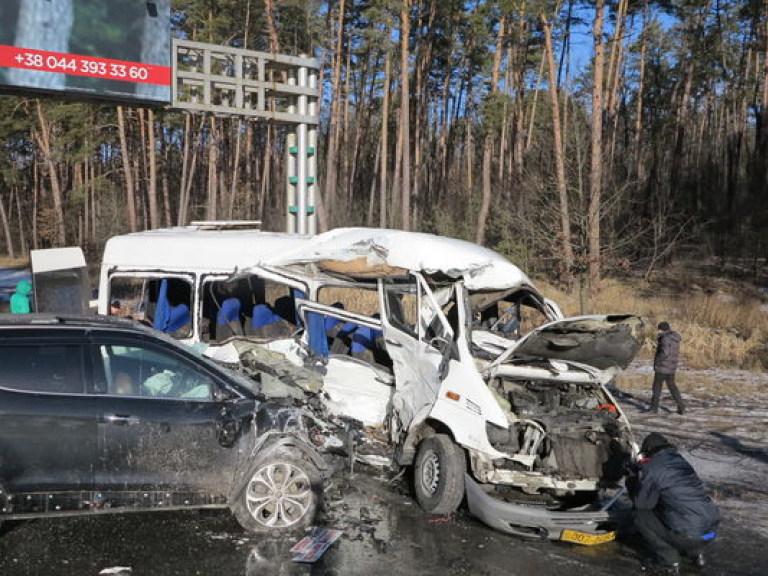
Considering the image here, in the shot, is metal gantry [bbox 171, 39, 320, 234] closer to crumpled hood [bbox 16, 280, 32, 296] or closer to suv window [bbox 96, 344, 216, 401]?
crumpled hood [bbox 16, 280, 32, 296]

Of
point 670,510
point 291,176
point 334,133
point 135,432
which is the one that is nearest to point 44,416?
point 135,432

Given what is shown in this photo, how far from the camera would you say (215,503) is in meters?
5.75

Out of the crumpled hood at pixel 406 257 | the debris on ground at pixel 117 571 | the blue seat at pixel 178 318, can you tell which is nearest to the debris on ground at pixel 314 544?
the debris on ground at pixel 117 571

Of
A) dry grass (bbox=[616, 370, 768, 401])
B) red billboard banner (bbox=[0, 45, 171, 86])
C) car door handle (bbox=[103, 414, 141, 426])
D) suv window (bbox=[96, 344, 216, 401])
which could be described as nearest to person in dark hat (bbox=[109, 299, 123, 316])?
suv window (bbox=[96, 344, 216, 401])

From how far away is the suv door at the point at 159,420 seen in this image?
5504 mm

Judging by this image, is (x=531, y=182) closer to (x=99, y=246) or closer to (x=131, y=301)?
(x=131, y=301)

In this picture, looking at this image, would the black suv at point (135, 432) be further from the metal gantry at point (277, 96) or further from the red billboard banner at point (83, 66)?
the red billboard banner at point (83, 66)

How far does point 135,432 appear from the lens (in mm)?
5543

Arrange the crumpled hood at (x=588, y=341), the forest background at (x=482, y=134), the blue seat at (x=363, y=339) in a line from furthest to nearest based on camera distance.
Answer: the forest background at (x=482, y=134) < the blue seat at (x=363, y=339) < the crumpled hood at (x=588, y=341)

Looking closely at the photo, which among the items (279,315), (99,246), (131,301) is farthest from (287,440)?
(99,246)

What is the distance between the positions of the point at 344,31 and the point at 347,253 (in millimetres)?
36309

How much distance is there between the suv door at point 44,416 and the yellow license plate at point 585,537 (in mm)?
3625

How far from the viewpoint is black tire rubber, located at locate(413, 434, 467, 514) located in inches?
250

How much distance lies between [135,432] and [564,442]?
11.5 ft
